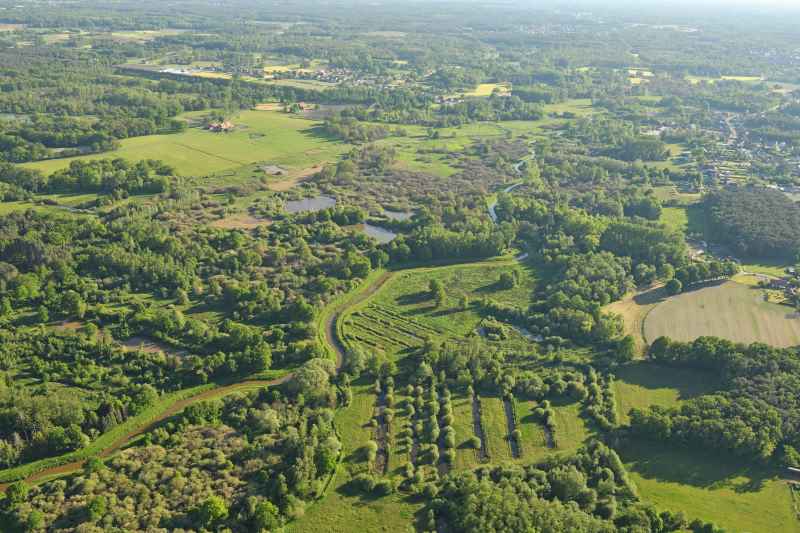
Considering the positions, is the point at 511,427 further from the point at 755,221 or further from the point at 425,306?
the point at 755,221

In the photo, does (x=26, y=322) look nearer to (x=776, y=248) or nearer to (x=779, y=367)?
(x=779, y=367)

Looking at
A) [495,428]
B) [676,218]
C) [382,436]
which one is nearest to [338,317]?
[382,436]

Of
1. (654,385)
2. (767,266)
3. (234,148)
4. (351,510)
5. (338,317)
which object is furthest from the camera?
(234,148)

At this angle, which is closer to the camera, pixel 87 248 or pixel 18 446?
pixel 18 446

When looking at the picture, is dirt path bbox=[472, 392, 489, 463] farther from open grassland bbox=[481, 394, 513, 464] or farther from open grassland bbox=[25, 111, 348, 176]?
open grassland bbox=[25, 111, 348, 176]

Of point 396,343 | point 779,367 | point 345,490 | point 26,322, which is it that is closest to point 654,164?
point 779,367

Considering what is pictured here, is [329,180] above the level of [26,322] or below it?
above
